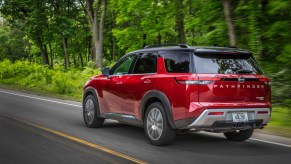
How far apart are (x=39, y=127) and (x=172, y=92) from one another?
390 cm

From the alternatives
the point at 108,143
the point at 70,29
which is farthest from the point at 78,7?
the point at 108,143

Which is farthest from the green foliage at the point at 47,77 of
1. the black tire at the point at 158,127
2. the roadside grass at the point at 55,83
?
the black tire at the point at 158,127

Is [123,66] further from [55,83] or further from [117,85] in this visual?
[55,83]

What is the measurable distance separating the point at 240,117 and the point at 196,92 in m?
0.87

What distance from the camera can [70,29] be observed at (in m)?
36.0

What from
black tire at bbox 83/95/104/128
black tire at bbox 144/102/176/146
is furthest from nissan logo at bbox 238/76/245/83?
black tire at bbox 83/95/104/128

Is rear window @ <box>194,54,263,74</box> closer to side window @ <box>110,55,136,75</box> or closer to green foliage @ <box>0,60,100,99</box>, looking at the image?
side window @ <box>110,55,136,75</box>

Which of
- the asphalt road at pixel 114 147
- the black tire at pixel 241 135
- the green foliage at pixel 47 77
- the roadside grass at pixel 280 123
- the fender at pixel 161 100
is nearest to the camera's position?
the asphalt road at pixel 114 147

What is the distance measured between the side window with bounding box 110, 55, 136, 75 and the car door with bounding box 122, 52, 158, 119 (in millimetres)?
289

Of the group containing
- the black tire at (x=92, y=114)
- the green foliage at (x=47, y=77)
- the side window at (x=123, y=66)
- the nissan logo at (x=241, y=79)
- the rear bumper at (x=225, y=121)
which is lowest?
the green foliage at (x=47, y=77)

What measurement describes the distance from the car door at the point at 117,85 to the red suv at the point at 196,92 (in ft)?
1.14

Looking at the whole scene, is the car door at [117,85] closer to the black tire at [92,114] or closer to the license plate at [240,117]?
the black tire at [92,114]

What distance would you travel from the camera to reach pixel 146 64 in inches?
329

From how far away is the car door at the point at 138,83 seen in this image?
808cm
